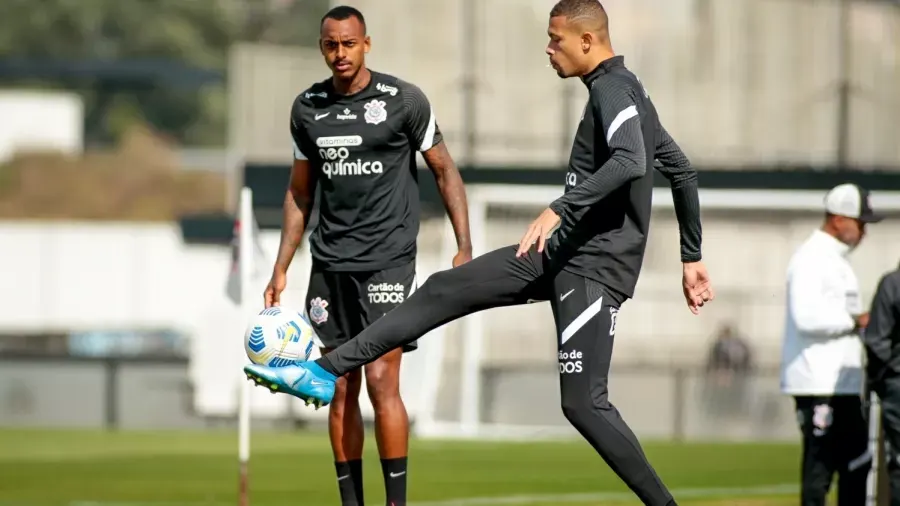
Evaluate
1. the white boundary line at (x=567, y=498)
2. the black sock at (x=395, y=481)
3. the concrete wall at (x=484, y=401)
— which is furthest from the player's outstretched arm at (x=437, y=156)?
the concrete wall at (x=484, y=401)

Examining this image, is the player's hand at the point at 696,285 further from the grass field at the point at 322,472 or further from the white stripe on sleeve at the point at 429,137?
the grass field at the point at 322,472

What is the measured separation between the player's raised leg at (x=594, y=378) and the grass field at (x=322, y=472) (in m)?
5.42

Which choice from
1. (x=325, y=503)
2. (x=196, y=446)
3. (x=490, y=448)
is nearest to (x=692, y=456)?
(x=490, y=448)

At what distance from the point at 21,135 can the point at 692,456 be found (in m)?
50.8

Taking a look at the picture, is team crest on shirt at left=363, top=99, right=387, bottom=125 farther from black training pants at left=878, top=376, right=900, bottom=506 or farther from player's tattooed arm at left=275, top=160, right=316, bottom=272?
black training pants at left=878, top=376, right=900, bottom=506

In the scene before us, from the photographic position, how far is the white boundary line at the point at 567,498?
14.1 meters

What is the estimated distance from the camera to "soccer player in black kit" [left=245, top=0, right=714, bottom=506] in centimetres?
855

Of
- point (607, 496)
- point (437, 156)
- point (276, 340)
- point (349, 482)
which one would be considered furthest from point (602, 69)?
point (607, 496)

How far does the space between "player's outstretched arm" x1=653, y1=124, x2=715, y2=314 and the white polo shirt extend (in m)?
2.84

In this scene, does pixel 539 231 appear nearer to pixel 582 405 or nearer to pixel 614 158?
pixel 614 158

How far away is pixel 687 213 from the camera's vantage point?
9219 mm

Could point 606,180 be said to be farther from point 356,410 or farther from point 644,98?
point 356,410

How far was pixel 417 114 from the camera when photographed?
1007 centimetres

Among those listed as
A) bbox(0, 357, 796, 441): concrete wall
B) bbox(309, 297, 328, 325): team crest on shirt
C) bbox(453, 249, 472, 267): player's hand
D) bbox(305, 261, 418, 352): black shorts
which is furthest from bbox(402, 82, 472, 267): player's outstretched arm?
bbox(0, 357, 796, 441): concrete wall
